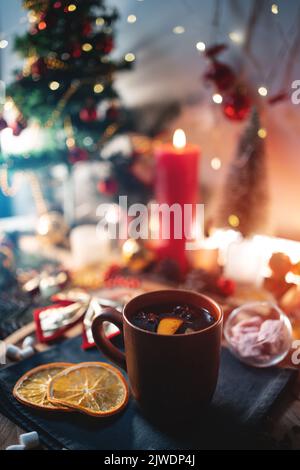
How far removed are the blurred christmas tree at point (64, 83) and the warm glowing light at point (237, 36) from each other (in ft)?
0.90

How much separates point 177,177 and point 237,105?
0.68 ft

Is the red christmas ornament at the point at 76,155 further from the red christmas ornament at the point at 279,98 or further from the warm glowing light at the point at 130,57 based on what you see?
the red christmas ornament at the point at 279,98

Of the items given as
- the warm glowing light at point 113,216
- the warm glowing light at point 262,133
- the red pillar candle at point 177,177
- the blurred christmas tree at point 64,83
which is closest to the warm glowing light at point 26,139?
the blurred christmas tree at point 64,83

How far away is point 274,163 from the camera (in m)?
1.00

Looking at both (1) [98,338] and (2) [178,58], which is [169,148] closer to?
(2) [178,58]

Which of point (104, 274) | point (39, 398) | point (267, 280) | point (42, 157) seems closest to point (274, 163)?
point (267, 280)

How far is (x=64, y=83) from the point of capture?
1009 mm

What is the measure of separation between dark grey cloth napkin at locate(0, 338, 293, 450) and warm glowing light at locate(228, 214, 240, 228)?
0.40 meters

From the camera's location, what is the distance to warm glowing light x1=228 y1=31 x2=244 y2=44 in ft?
3.18

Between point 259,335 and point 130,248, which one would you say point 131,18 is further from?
point 259,335

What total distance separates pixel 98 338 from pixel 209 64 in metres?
0.77

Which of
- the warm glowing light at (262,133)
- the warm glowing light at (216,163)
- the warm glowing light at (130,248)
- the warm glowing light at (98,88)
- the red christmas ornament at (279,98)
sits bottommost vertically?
the warm glowing light at (130,248)

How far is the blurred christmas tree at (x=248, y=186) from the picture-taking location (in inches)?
35.3

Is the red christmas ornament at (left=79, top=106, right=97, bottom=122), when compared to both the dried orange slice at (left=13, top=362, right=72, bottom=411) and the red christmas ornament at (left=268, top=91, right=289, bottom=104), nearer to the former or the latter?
the red christmas ornament at (left=268, top=91, right=289, bottom=104)
